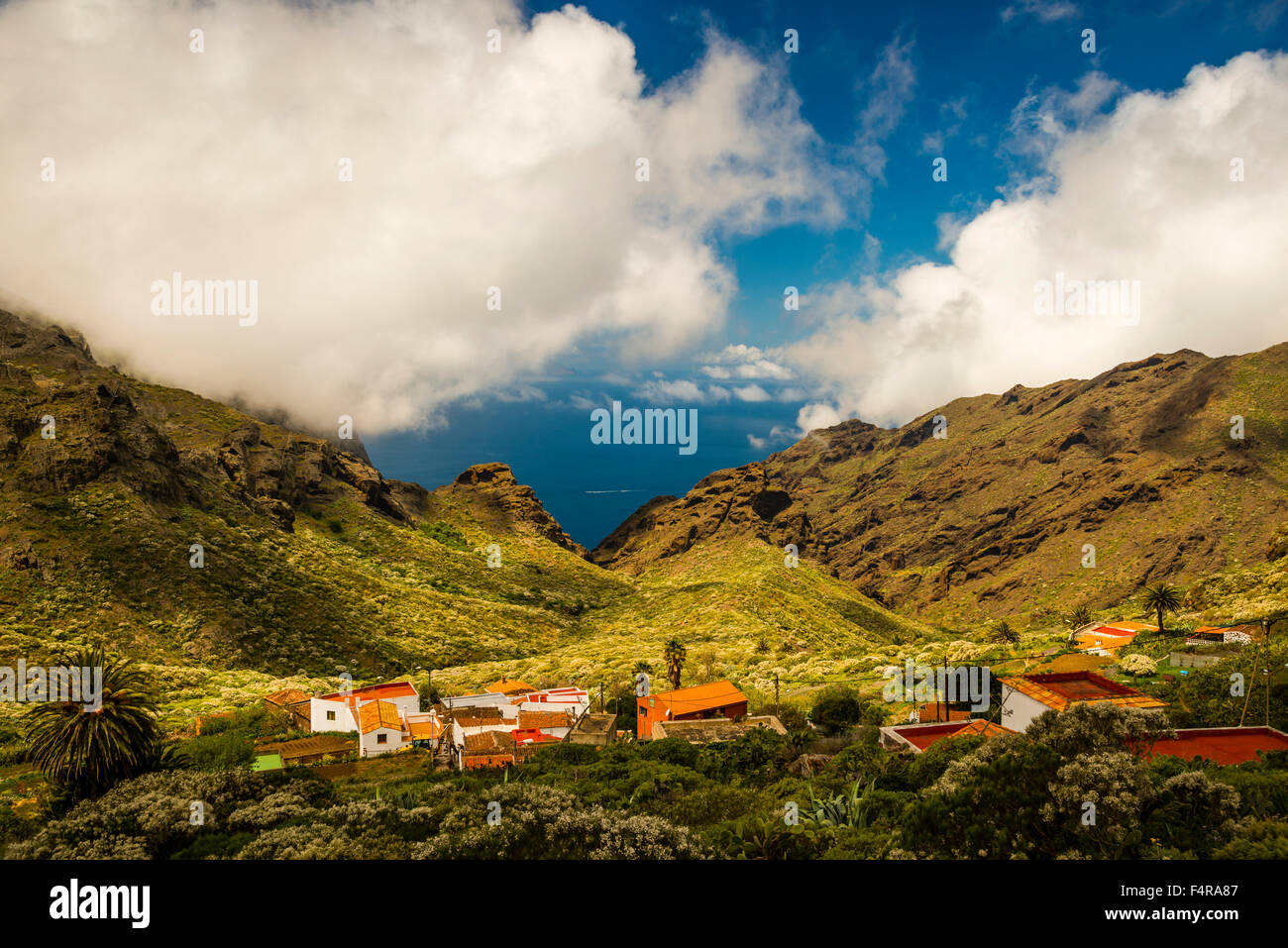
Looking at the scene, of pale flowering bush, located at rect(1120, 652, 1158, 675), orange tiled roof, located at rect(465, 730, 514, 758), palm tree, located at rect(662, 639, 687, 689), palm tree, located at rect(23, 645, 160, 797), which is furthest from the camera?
palm tree, located at rect(662, 639, 687, 689)

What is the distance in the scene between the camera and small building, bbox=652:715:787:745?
128 feet

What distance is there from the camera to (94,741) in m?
23.6

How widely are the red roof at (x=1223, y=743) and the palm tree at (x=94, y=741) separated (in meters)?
35.3

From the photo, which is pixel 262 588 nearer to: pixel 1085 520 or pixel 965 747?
pixel 965 747

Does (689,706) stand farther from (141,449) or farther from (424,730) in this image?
(141,449)

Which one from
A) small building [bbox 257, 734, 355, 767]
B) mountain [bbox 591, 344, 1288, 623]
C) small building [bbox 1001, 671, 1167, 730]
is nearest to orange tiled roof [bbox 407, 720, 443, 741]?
small building [bbox 257, 734, 355, 767]

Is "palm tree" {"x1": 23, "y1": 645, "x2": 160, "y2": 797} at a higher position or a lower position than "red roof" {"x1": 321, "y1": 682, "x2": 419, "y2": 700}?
higher

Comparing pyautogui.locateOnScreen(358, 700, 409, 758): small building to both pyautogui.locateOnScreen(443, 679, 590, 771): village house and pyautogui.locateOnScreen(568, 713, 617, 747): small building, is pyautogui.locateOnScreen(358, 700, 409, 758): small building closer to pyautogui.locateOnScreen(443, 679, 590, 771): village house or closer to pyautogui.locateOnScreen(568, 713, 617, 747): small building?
pyautogui.locateOnScreen(443, 679, 590, 771): village house

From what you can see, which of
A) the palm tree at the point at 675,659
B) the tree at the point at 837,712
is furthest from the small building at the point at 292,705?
the tree at the point at 837,712

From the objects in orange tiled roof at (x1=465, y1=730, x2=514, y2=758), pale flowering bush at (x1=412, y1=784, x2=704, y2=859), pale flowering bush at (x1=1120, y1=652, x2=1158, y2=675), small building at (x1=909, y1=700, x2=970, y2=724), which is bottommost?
orange tiled roof at (x1=465, y1=730, x2=514, y2=758)

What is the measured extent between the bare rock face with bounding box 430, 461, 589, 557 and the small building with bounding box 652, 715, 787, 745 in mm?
123133

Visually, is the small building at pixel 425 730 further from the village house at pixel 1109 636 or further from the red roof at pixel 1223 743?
the village house at pixel 1109 636
